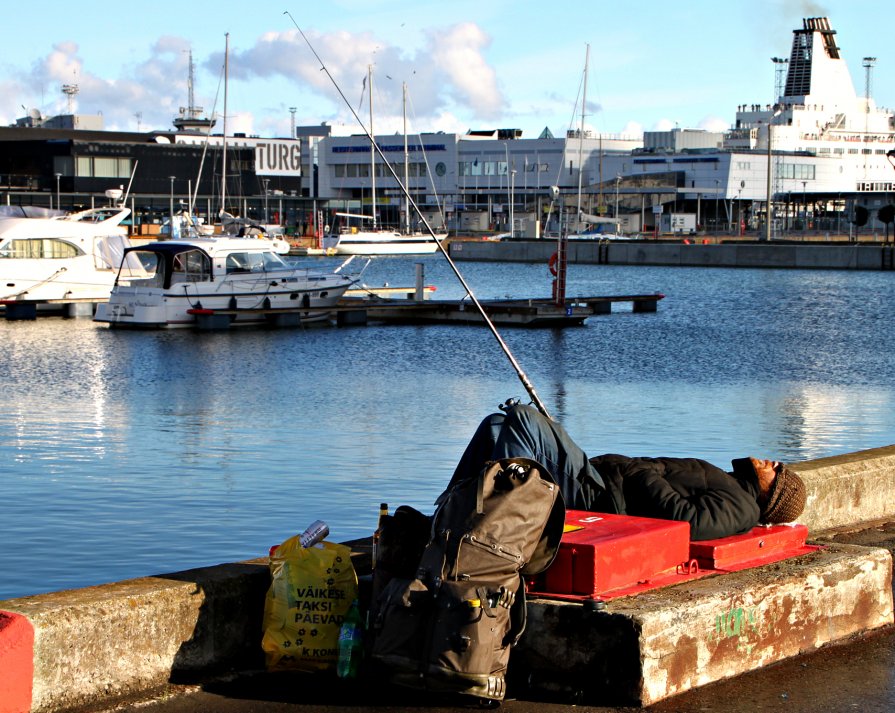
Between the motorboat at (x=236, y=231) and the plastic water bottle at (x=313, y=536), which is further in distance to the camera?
the motorboat at (x=236, y=231)

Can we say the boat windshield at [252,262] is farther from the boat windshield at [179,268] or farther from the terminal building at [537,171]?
the terminal building at [537,171]

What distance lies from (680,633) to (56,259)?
38.3m

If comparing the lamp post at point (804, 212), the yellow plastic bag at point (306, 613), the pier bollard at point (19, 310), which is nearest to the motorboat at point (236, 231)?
the pier bollard at point (19, 310)

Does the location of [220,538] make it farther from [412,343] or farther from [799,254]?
[799,254]

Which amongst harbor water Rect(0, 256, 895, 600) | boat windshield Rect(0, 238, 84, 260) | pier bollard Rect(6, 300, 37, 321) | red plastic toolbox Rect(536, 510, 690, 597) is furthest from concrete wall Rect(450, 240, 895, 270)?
red plastic toolbox Rect(536, 510, 690, 597)

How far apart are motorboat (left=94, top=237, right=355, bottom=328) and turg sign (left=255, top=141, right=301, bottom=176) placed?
100.0 metres

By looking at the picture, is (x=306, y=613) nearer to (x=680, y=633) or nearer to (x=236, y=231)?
(x=680, y=633)

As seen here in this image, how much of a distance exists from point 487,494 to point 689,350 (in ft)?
91.1

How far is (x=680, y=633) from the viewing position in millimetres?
5438

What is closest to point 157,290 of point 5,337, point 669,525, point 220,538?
point 5,337

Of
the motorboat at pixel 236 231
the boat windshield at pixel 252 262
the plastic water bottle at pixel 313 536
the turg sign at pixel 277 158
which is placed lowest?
the plastic water bottle at pixel 313 536

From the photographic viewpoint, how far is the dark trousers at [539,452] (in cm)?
596

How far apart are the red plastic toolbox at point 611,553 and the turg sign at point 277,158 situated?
13314 cm

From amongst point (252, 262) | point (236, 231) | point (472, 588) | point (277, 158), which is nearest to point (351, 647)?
point (472, 588)
